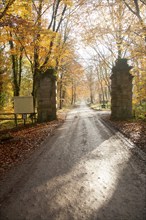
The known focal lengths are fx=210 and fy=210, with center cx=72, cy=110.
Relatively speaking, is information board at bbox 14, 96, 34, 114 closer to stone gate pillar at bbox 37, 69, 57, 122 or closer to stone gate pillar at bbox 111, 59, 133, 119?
Result: stone gate pillar at bbox 37, 69, 57, 122

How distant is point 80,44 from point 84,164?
21398 mm

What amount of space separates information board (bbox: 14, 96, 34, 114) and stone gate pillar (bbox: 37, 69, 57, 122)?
3.23 metres

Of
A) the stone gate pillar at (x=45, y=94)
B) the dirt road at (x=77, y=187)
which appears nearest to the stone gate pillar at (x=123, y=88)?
the stone gate pillar at (x=45, y=94)

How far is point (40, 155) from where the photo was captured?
795cm

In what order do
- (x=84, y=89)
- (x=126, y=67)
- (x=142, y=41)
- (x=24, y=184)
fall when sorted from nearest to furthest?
(x=24, y=184) < (x=142, y=41) < (x=126, y=67) < (x=84, y=89)

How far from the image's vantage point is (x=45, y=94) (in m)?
18.6

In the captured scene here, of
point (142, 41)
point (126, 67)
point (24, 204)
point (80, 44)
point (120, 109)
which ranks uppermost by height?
point (80, 44)

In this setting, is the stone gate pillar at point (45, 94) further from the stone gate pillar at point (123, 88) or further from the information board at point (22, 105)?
the stone gate pillar at point (123, 88)

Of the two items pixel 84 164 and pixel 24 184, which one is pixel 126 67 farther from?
pixel 24 184

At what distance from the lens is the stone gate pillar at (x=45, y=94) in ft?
60.8

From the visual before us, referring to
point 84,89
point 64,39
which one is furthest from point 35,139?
point 84,89

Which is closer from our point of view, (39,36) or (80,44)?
(39,36)

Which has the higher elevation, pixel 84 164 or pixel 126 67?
pixel 126 67

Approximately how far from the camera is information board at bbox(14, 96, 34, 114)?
597 inches
